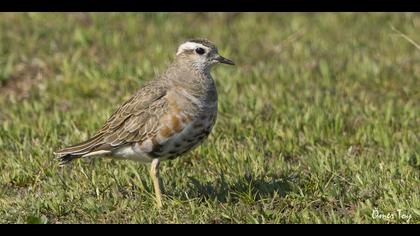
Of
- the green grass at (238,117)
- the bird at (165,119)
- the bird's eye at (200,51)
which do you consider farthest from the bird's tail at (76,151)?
the bird's eye at (200,51)

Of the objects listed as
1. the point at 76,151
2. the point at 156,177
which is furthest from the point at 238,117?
the point at 76,151

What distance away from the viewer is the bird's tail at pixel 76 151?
25.4 feet

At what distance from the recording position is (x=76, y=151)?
7734mm

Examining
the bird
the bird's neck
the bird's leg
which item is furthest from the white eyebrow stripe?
the bird's leg

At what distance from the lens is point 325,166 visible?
27.1 ft

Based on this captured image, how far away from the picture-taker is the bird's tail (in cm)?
774

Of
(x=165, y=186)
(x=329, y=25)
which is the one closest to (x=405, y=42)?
(x=329, y=25)

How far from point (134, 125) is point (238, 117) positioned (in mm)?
2359

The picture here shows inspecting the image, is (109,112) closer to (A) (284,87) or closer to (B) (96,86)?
(B) (96,86)

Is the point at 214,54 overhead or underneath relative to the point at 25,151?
overhead

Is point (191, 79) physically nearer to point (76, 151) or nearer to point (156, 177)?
point (156, 177)

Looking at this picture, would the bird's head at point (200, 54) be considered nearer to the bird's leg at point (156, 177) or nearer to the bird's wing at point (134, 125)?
the bird's wing at point (134, 125)

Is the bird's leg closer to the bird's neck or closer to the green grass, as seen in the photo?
the green grass

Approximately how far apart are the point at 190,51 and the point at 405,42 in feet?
19.6
